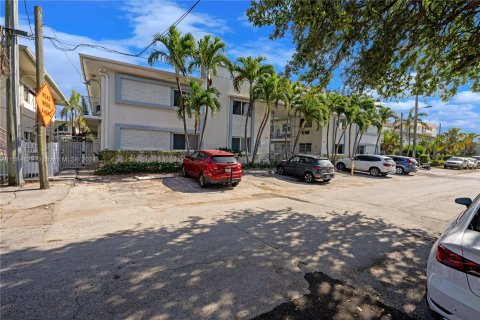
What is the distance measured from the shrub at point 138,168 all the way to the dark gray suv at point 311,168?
734 centimetres

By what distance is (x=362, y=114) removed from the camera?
2453 cm

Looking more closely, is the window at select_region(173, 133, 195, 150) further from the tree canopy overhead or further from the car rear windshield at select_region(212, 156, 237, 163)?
the tree canopy overhead

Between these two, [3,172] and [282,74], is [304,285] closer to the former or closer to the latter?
[282,74]

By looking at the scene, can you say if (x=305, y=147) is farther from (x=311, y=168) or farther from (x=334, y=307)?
(x=334, y=307)

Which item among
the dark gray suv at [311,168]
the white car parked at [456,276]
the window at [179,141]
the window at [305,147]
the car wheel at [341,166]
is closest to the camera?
the white car parked at [456,276]

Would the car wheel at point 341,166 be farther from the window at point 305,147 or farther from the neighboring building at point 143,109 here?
the neighboring building at point 143,109

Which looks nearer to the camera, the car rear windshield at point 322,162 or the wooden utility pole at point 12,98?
the wooden utility pole at point 12,98

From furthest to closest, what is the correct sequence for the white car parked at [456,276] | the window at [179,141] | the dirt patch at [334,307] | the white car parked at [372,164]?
the white car parked at [372,164] < the window at [179,141] < the dirt patch at [334,307] < the white car parked at [456,276]

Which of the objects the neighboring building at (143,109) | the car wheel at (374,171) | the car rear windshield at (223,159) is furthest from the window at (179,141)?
the car wheel at (374,171)

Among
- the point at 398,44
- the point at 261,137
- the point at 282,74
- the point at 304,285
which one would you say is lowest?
the point at 304,285

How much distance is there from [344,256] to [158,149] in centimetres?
1484

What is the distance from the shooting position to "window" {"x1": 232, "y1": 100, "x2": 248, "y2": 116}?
20.5 m

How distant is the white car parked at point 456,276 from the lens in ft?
7.33

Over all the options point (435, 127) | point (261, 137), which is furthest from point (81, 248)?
point (435, 127)
